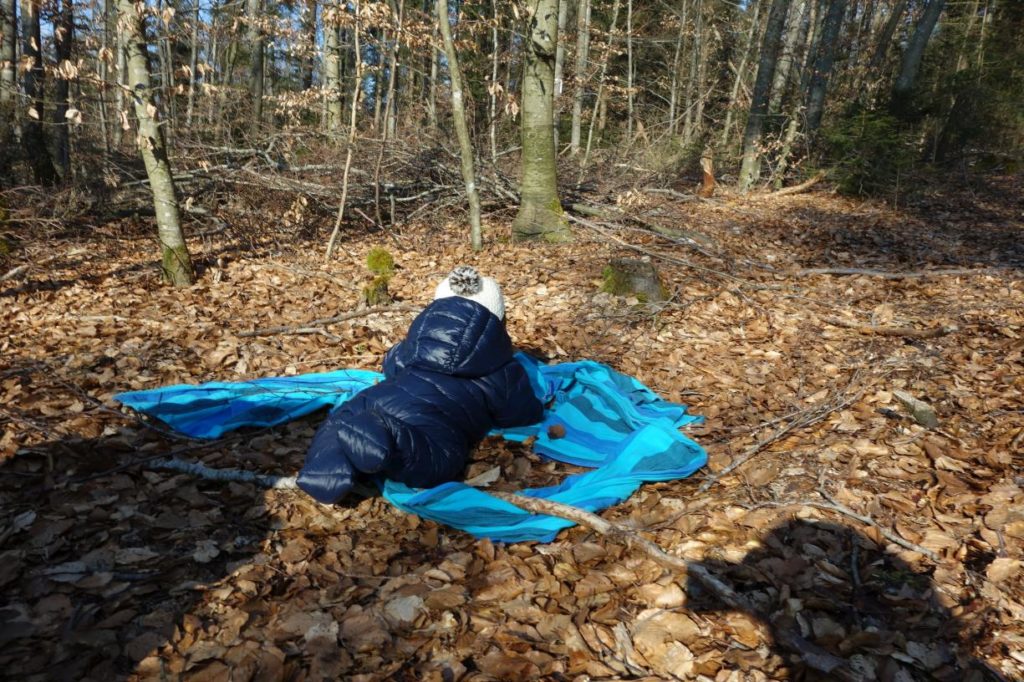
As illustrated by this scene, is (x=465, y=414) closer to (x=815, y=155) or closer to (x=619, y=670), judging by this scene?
(x=619, y=670)

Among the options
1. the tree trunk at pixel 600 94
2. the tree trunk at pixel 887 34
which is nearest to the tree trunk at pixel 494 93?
the tree trunk at pixel 600 94

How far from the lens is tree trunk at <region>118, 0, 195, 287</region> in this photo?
5.50 m

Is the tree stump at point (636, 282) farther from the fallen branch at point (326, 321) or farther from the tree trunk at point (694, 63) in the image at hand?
the tree trunk at point (694, 63)

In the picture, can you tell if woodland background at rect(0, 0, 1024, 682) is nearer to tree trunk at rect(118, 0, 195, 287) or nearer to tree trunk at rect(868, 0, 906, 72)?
tree trunk at rect(118, 0, 195, 287)

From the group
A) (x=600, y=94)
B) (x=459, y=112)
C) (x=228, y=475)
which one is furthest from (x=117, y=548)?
(x=600, y=94)

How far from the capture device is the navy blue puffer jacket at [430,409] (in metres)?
3.00

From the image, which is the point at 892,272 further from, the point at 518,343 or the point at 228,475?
the point at 228,475

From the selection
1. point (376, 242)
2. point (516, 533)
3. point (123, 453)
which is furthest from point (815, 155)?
point (123, 453)

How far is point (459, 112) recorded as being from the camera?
7457 mm

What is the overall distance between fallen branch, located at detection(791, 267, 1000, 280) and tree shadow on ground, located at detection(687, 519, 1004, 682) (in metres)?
4.88

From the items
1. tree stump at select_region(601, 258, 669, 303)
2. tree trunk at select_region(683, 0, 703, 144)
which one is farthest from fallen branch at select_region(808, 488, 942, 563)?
tree trunk at select_region(683, 0, 703, 144)

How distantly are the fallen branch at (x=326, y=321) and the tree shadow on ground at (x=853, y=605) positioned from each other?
Result: 4.20m

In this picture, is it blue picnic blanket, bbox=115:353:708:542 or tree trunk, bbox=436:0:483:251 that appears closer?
blue picnic blanket, bbox=115:353:708:542

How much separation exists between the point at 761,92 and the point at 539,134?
22.9 ft
